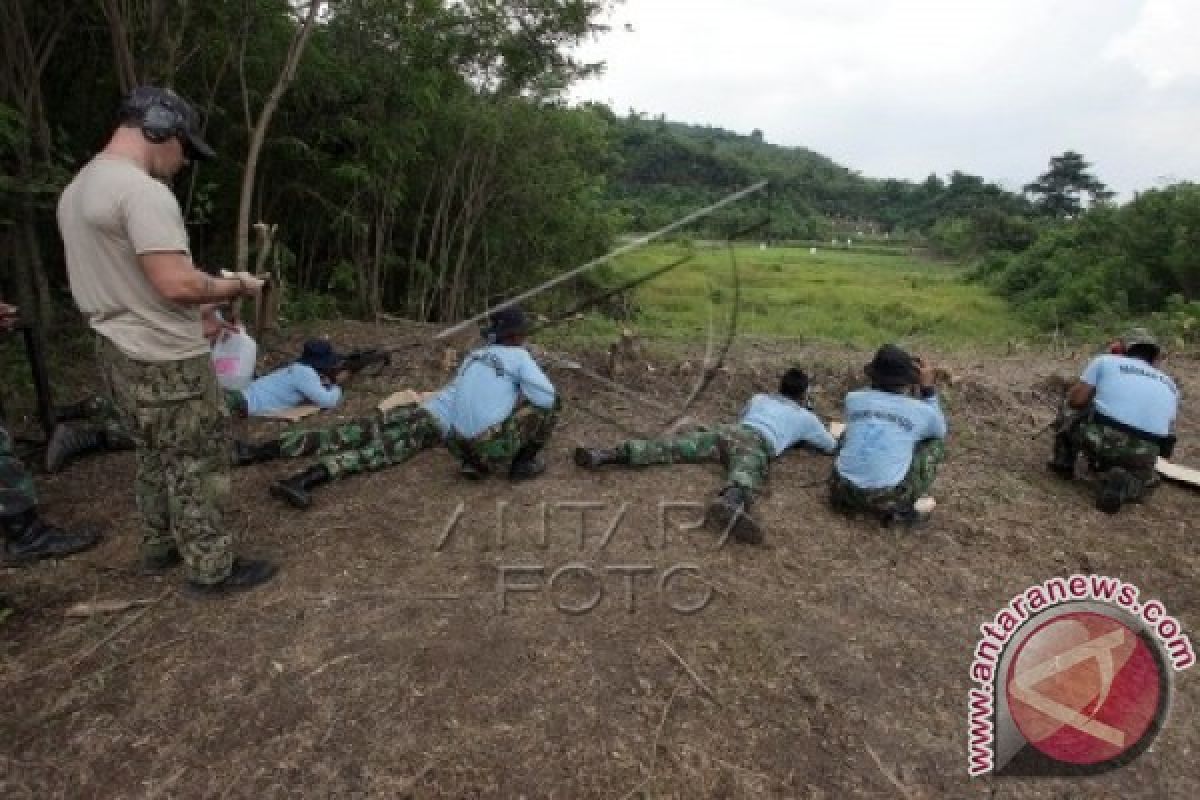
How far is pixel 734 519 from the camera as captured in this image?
12.4 feet

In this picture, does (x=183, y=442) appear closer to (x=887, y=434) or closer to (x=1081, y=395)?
(x=887, y=434)

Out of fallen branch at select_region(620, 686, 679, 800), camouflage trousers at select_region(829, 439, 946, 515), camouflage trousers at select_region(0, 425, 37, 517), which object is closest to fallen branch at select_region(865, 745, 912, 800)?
fallen branch at select_region(620, 686, 679, 800)

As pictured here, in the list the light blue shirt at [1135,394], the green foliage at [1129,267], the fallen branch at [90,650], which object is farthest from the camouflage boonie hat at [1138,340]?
the green foliage at [1129,267]

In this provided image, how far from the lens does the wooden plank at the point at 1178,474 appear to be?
524cm

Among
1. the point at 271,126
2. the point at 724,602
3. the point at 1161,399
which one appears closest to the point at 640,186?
the point at 271,126

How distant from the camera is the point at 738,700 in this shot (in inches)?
104

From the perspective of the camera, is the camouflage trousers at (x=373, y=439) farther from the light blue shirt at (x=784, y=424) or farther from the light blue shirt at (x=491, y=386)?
the light blue shirt at (x=784, y=424)

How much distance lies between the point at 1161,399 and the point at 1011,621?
240cm

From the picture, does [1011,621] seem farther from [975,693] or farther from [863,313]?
[863,313]

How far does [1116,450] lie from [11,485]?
5.96 meters

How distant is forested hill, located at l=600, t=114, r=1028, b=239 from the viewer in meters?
12.1

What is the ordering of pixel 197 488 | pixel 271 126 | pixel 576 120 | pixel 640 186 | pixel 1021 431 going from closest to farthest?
pixel 197 488, pixel 1021 431, pixel 271 126, pixel 576 120, pixel 640 186

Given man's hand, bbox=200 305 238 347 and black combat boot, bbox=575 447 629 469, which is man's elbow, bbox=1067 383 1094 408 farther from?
man's hand, bbox=200 305 238 347

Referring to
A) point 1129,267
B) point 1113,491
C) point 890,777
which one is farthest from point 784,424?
point 1129,267
